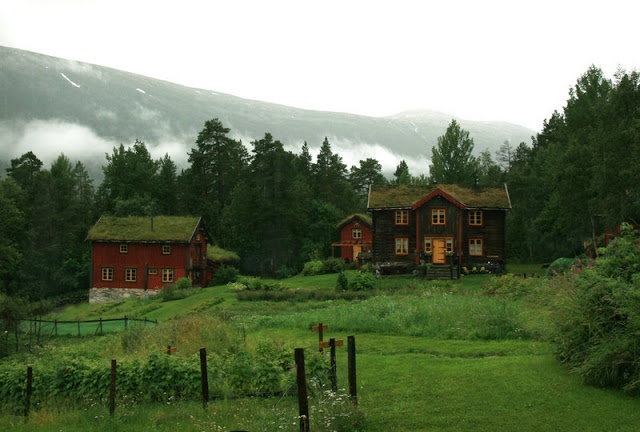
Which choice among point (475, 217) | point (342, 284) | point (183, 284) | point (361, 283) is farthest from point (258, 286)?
point (475, 217)

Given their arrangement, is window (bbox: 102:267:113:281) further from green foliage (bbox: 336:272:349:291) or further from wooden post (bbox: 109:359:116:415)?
wooden post (bbox: 109:359:116:415)

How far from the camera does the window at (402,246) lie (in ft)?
162

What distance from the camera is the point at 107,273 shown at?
5931cm

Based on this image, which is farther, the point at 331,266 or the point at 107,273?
the point at 107,273

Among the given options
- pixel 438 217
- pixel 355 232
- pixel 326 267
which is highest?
pixel 438 217

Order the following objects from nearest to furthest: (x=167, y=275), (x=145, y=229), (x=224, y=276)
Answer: (x=167, y=275) < (x=224, y=276) < (x=145, y=229)

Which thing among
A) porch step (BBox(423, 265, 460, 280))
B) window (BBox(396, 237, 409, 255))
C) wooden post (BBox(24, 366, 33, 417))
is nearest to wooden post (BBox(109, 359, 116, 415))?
wooden post (BBox(24, 366, 33, 417))

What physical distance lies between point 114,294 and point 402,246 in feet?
96.8

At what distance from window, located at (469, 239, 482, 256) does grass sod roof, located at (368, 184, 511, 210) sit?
9.50 ft

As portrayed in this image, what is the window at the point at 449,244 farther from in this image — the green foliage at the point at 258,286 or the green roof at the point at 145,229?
the green roof at the point at 145,229

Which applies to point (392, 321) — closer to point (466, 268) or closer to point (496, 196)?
point (466, 268)

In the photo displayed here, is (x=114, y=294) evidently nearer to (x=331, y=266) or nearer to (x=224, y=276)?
(x=224, y=276)

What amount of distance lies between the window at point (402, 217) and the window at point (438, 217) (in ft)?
8.19

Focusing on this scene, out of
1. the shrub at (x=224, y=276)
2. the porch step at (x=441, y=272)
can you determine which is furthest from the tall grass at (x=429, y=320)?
the shrub at (x=224, y=276)
